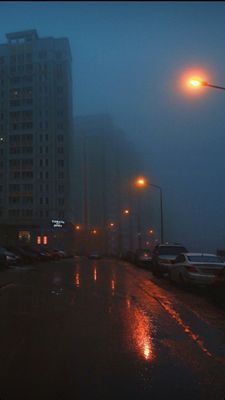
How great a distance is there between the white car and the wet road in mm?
4084

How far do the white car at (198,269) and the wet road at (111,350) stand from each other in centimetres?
408

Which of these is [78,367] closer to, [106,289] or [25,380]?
[25,380]

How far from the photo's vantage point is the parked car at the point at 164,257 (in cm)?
2708

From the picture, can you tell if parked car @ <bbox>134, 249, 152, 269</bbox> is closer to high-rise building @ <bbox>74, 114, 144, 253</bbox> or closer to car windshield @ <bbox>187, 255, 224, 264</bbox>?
car windshield @ <bbox>187, 255, 224, 264</bbox>

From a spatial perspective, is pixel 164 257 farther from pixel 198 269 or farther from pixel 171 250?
pixel 198 269

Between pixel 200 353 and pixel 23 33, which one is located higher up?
pixel 23 33

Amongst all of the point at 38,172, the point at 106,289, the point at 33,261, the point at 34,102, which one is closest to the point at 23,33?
the point at 34,102

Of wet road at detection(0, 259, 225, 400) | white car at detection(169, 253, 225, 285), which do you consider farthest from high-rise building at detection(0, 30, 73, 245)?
wet road at detection(0, 259, 225, 400)

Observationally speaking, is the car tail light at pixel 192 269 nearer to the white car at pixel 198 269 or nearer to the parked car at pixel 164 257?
the white car at pixel 198 269

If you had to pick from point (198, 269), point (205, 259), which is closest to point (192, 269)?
point (198, 269)

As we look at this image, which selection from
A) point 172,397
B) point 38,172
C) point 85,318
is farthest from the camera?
point 38,172

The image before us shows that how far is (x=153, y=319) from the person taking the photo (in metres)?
12.1

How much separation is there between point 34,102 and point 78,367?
378 feet

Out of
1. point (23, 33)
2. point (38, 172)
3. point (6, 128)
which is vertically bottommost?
point (38, 172)
